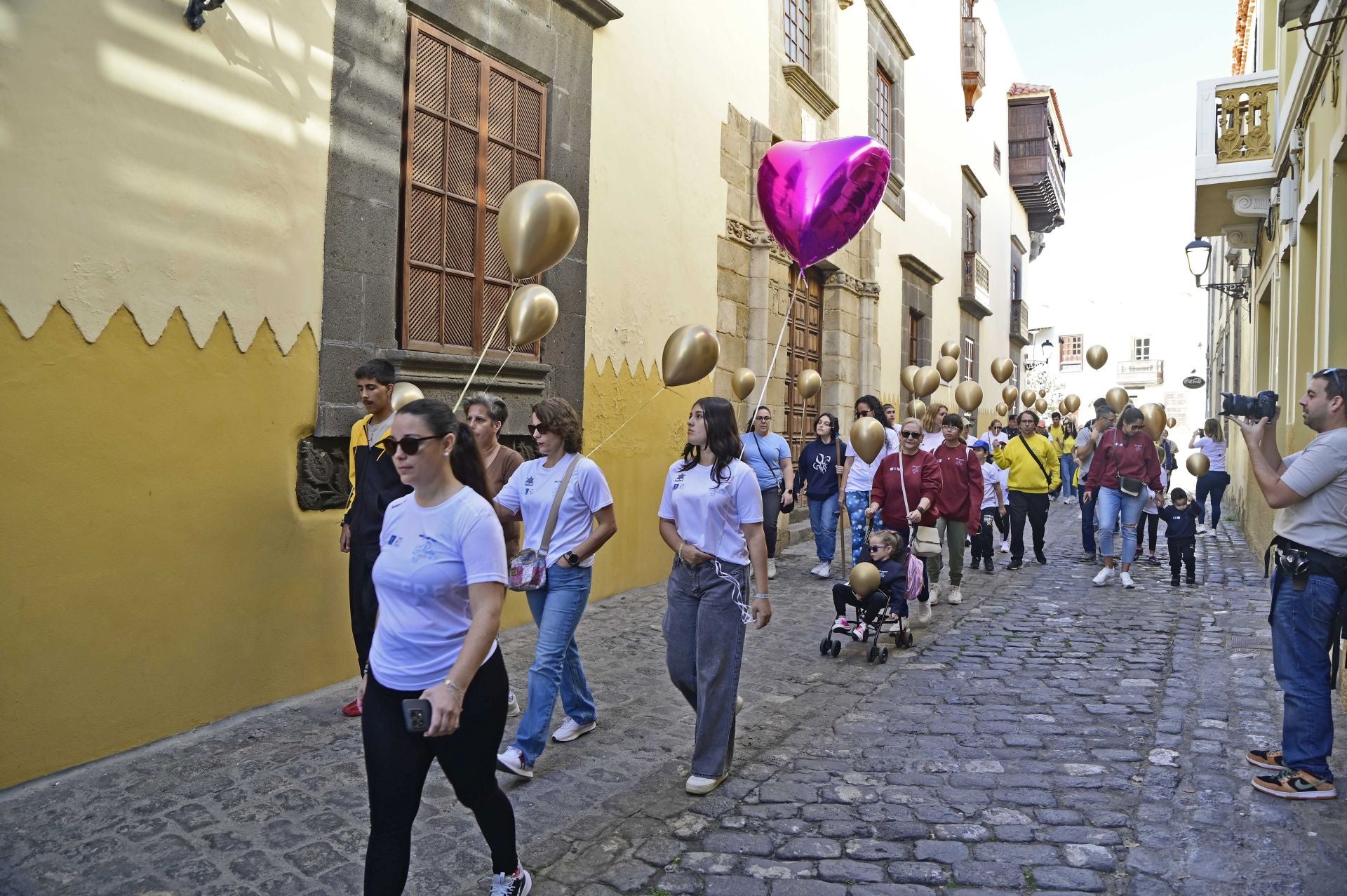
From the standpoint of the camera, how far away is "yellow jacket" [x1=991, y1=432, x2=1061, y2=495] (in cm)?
1088

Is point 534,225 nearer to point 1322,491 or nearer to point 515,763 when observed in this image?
point 515,763

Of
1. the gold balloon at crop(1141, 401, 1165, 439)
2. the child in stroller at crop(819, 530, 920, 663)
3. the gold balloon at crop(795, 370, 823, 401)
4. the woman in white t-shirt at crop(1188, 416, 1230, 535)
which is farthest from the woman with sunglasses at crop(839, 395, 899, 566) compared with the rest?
the woman in white t-shirt at crop(1188, 416, 1230, 535)

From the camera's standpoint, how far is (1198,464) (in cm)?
1217

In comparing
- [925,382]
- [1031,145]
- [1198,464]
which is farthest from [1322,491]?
[1031,145]

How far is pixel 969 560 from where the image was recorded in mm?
11773

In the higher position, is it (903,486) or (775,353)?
(775,353)

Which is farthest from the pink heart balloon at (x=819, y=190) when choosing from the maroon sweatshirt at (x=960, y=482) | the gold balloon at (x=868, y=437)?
the maroon sweatshirt at (x=960, y=482)

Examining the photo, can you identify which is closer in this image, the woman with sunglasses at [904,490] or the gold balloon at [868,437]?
the woman with sunglasses at [904,490]

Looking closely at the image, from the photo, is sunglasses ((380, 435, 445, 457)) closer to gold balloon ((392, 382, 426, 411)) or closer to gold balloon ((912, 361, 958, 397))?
gold balloon ((392, 382, 426, 411))

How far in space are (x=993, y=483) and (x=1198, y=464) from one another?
3.06m

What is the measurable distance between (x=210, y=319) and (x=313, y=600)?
1.61m

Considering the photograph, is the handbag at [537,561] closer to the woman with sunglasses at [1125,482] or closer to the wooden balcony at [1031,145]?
the woman with sunglasses at [1125,482]

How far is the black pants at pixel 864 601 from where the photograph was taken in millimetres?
6434

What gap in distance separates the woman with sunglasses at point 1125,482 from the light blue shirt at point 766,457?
3166 mm
